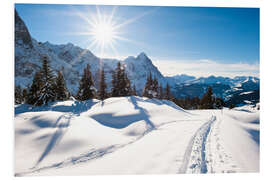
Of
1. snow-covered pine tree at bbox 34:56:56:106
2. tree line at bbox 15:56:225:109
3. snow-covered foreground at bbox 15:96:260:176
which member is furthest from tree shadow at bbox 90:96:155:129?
tree line at bbox 15:56:225:109

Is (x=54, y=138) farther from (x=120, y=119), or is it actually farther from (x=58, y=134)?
(x=120, y=119)

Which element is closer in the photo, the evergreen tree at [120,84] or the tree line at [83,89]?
the tree line at [83,89]

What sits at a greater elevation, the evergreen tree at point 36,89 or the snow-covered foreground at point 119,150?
the evergreen tree at point 36,89

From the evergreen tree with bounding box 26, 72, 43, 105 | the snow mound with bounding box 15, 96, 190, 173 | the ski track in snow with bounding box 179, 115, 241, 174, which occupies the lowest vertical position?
the ski track in snow with bounding box 179, 115, 241, 174

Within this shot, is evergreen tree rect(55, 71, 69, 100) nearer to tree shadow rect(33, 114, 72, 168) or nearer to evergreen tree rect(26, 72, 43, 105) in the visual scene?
evergreen tree rect(26, 72, 43, 105)

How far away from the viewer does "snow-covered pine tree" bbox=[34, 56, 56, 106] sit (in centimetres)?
1694

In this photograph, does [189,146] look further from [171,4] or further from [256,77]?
[171,4]

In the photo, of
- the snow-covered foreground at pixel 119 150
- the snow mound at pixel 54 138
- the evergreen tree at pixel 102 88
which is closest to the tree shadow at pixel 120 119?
the snow mound at pixel 54 138

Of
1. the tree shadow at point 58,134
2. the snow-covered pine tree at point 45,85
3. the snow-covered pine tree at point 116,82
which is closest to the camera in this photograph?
the tree shadow at point 58,134

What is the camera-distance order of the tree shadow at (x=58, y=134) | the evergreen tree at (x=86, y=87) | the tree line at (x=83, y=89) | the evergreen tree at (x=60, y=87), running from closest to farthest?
the tree shadow at (x=58, y=134), the tree line at (x=83, y=89), the evergreen tree at (x=60, y=87), the evergreen tree at (x=86, y=87)

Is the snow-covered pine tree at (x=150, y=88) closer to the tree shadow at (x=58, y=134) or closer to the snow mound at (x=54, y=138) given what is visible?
the snow mound at (x=54, y=138)

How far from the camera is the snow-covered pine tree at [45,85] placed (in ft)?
55.6
